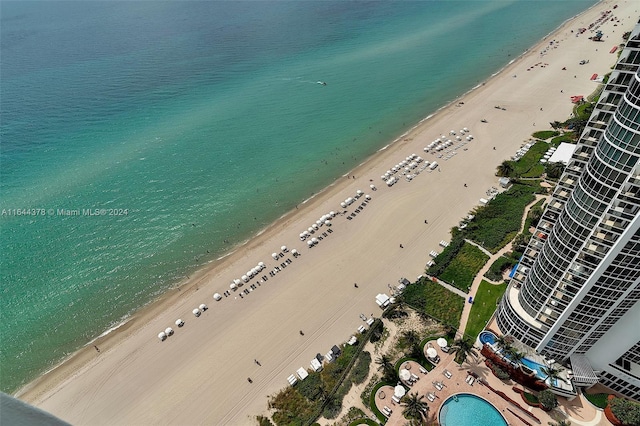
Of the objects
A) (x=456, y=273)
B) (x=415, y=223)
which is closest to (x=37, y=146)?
(x=415, y=223)

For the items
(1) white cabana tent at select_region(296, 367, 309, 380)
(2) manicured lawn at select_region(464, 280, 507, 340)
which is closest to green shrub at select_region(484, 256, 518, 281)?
(2) manicured lawn at select_region(464, 280, 507, 340)

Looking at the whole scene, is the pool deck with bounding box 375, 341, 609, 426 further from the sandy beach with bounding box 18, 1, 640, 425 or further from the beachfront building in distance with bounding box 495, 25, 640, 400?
the sandy beach with bounding box 18, 1, 640, 425

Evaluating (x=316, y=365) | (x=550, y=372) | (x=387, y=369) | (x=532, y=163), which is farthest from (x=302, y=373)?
(x=532, y=163)

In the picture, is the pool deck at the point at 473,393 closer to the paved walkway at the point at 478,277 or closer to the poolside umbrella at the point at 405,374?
the poolside umbrella at the point at 405,374

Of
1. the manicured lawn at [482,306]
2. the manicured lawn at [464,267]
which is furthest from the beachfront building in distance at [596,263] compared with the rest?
the manicured lawn at [464,267]

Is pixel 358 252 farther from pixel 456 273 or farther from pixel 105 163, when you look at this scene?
pixel 105 163

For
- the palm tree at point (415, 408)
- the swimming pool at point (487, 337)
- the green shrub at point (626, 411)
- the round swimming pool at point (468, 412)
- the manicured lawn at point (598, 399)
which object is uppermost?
the swimming pool at point (487, 337)
